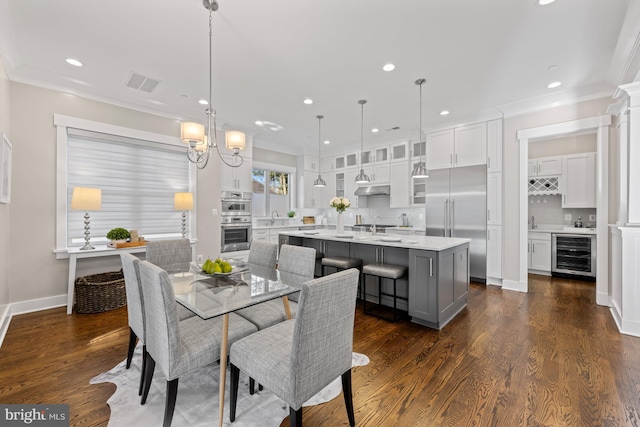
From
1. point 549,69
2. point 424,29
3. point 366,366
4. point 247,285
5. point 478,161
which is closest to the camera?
point 247,285

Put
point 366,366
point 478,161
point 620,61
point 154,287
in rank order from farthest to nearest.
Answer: point 478,161 < point 620,61 < point 366,366 < point 154,287

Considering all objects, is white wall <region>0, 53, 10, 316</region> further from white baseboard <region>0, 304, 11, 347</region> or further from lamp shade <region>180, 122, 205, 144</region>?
lamp shade <region>180, 122, 205, 144</region>

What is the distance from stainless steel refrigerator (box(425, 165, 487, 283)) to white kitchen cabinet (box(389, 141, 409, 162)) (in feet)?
2.71

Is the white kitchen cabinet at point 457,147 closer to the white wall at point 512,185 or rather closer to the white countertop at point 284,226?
the white wall at point 512,185

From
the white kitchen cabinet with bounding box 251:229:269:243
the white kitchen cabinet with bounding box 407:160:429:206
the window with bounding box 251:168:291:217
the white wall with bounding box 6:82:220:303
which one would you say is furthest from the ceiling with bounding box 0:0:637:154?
the white kitchen cabinet with bounding box 251:229:269:243

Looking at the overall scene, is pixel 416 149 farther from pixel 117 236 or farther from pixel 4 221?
pixel 4 221

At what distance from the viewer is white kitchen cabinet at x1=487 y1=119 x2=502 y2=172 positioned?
4.40 meters

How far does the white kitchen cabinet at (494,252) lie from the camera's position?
439 cm

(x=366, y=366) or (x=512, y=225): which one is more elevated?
(x=512, y=225)

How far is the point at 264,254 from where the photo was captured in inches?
111

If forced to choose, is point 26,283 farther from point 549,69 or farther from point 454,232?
point 549,69

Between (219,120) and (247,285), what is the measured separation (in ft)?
12.2

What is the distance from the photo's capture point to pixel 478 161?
15.2ft

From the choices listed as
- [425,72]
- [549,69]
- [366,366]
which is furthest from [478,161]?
[366,366]
